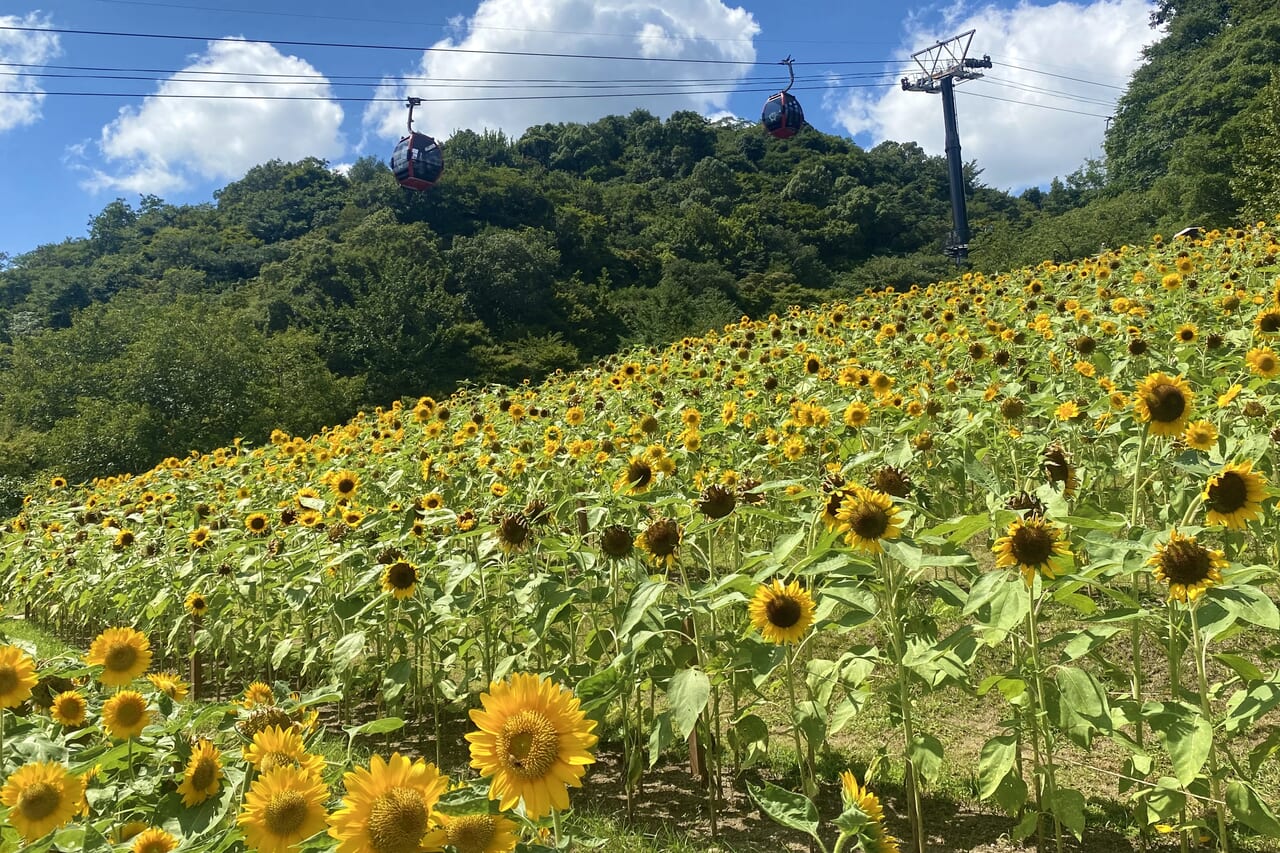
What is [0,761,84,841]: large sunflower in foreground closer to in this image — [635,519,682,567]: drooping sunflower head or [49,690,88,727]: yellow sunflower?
[49,690,88,727]: yellow sunflower

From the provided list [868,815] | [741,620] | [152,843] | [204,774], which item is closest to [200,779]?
[204,774]

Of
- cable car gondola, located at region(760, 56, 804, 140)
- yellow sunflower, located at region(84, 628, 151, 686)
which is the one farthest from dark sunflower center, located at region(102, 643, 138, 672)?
cable car gondola, located at region(760, 56, 804, 140)

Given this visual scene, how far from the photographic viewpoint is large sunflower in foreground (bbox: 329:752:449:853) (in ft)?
3.00

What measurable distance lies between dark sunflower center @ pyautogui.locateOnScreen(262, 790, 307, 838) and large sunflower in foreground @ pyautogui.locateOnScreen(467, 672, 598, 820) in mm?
259

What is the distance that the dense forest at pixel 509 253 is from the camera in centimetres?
1788

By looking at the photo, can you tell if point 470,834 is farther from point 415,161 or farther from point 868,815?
point 415,161

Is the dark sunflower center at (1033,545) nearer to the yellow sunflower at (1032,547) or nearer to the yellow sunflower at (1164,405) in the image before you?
the yellow sunflower at (1032,547)

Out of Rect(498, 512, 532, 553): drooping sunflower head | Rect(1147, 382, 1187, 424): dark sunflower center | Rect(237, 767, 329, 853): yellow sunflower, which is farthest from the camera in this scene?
Rect(498, 512, 532, 553): drooping sunflower head

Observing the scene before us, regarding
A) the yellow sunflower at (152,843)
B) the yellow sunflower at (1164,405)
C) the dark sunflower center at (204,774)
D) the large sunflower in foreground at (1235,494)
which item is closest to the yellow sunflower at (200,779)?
the dark sunflower center at (204,774)

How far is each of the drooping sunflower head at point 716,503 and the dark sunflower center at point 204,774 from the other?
114cm

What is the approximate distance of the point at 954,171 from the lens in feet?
120

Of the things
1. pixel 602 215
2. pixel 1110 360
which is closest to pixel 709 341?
pixel 1110 360

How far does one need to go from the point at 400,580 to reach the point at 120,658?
72 cm

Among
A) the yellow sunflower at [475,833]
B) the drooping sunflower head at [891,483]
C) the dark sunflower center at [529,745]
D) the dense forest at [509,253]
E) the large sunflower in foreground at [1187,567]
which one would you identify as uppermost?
the dense forest at [509,253]
